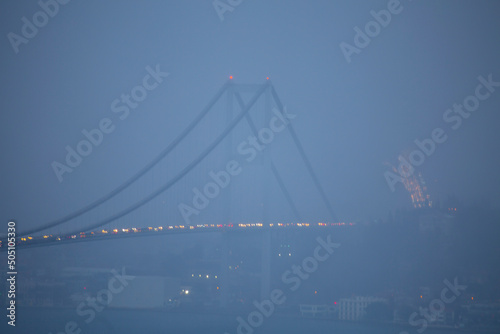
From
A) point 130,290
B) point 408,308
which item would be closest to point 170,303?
point 130,290

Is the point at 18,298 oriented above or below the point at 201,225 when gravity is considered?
below

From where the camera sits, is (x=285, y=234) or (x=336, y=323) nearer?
(x=336, y=323)

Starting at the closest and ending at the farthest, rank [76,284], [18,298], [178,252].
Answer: [18,298], [76,284], [178,252]

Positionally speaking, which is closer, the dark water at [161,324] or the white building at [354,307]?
the dark water at [161,324]

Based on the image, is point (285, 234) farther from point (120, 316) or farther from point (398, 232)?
point (120, 316)

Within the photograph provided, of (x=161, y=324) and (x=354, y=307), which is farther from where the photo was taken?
(x=354, y=307)

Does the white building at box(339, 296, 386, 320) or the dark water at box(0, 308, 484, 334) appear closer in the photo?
the dark water at box(0, 308, 484, 334)

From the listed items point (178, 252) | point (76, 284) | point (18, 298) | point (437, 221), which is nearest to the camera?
point (18, 298)

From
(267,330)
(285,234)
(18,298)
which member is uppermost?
(285,234)
